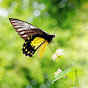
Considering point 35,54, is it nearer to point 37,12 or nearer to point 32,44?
point 37,12

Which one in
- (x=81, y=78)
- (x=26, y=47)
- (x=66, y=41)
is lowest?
(x=26, y=47)

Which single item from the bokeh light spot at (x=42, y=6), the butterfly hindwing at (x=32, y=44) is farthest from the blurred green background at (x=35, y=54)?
the butterfly hindwing at (x=32, y=44)

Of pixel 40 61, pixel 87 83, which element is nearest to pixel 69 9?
pixel 40 61

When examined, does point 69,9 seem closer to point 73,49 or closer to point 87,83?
point 73,49

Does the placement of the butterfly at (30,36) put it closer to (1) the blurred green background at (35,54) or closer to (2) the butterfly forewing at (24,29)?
(2) the butterfly forewing at (24,29)

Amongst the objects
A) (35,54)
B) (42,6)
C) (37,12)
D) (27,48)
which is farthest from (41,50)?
(42,6)

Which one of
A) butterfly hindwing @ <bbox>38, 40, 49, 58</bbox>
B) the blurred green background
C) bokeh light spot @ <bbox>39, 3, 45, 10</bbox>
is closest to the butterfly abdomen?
butterfly hindwing @ <bbox>38, 40, 49, 58</bbox>

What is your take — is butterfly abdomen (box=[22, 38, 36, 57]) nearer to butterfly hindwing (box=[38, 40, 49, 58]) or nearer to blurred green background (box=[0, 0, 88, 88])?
butterfly hindwing (box=[38, 40, 49, 58])
